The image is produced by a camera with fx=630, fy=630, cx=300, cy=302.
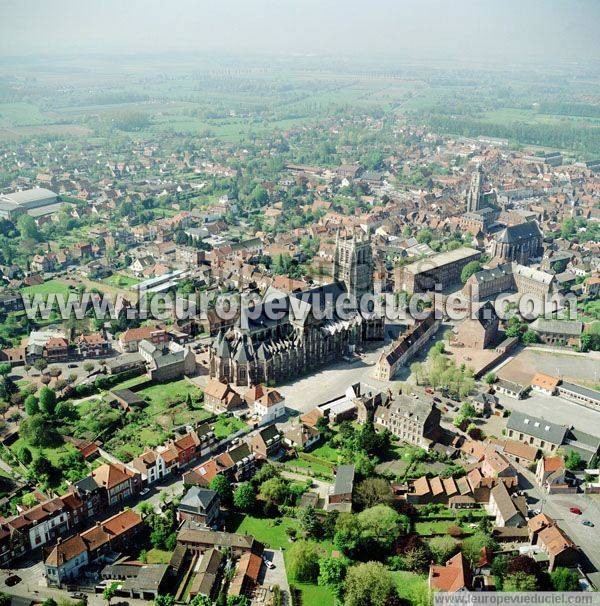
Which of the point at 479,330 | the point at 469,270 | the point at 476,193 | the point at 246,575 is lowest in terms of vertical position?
the point at 246,575

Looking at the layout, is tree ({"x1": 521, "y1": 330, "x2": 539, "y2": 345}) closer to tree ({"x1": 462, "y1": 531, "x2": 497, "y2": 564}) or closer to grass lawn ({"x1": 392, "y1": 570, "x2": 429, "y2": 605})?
tree ({"x1": 462, "y1": 531, "x2": 497, "y2": 564})

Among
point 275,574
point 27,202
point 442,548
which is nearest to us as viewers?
point 275,574

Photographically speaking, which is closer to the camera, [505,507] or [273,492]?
[505,507]

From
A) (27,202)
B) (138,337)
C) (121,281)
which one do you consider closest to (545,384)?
(138,337)

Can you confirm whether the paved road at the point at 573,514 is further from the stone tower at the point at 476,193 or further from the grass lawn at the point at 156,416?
the stone tower at the point at 476,193

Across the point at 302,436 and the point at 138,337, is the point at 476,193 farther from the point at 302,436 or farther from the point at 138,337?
the point at 302,436

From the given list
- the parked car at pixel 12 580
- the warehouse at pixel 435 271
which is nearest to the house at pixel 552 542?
the parked car at pixel 12 580
